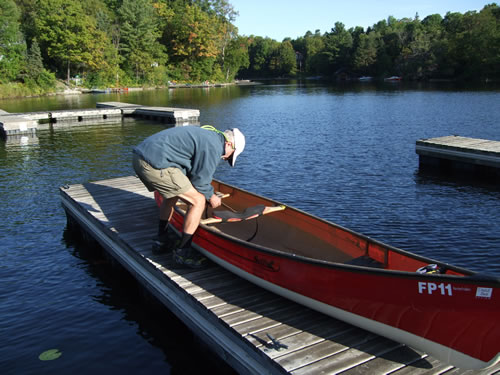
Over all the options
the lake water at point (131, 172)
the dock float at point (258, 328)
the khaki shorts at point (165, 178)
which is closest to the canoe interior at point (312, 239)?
the dock float at point (258, 328)

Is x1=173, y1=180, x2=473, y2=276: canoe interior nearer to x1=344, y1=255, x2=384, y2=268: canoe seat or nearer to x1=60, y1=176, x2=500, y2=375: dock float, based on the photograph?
x1=344, y1=255, x2=384, y2=268: canoe seat

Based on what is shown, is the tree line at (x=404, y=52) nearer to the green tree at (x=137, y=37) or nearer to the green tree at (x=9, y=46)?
the green tree at (x=137, y=37)

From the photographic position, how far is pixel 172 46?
91.3 metres

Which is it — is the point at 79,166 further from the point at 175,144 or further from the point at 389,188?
the point at 175,144

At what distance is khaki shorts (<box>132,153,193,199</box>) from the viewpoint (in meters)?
5.97

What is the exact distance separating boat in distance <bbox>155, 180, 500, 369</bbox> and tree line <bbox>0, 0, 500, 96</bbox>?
6081 centimetres

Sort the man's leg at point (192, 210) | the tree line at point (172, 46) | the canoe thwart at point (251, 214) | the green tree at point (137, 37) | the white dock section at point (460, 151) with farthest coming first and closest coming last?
1. the green tree at point (137, 37)
2. the tree line at point (172, 46)
3. the white dock section at point (460, 151)
4. the canoe thwart at point (251, 214)
5. the man's leg at point (192, 210)

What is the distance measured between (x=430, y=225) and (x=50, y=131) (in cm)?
2500

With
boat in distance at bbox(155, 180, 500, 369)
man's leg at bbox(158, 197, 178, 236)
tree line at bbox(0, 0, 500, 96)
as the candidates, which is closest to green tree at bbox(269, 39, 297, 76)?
tree line at bbox(0, 0, 500, 96)

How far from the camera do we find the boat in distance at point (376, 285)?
398 cm

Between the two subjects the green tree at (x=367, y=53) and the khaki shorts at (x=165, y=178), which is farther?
the green tree at (x=367, y=53)

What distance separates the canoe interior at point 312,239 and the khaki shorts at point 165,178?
2.99 ft

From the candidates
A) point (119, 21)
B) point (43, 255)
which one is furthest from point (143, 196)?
point (119, 21)

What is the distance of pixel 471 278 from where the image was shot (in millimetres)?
3865
